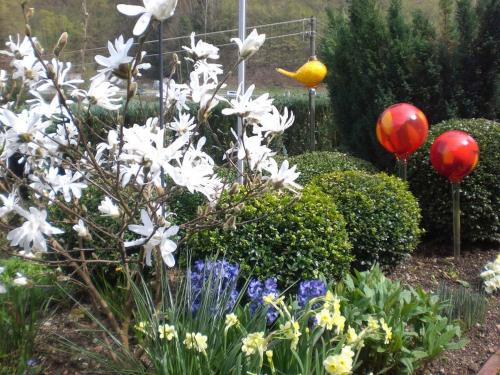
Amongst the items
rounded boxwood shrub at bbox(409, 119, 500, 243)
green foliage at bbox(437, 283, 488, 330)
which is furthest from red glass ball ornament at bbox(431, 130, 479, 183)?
green foliage at bbox(437, 283, 488, 330)

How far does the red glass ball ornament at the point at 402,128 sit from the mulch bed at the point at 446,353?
0.95 meters

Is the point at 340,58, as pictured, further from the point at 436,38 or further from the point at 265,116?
the point at 265,116

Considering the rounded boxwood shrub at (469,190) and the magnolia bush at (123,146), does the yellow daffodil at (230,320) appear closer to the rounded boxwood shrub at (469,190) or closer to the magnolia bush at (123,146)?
the magnolia bush at (123,146)

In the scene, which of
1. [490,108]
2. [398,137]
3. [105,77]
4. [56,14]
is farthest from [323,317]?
[56,14]

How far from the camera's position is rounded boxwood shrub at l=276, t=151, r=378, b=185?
5.21m

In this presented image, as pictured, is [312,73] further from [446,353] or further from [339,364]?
[339,364]

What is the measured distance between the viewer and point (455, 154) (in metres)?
4.23

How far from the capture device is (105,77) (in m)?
1.97

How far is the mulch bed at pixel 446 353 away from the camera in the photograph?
2.86 metres

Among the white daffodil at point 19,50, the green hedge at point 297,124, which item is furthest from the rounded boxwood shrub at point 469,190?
the green hedge at point 297,124

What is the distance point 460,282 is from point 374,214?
829 mm

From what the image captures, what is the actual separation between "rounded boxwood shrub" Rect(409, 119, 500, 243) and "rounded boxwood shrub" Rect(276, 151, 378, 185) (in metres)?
0.50

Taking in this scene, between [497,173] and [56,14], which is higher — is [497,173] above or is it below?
below

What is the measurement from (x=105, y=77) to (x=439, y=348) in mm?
1976
